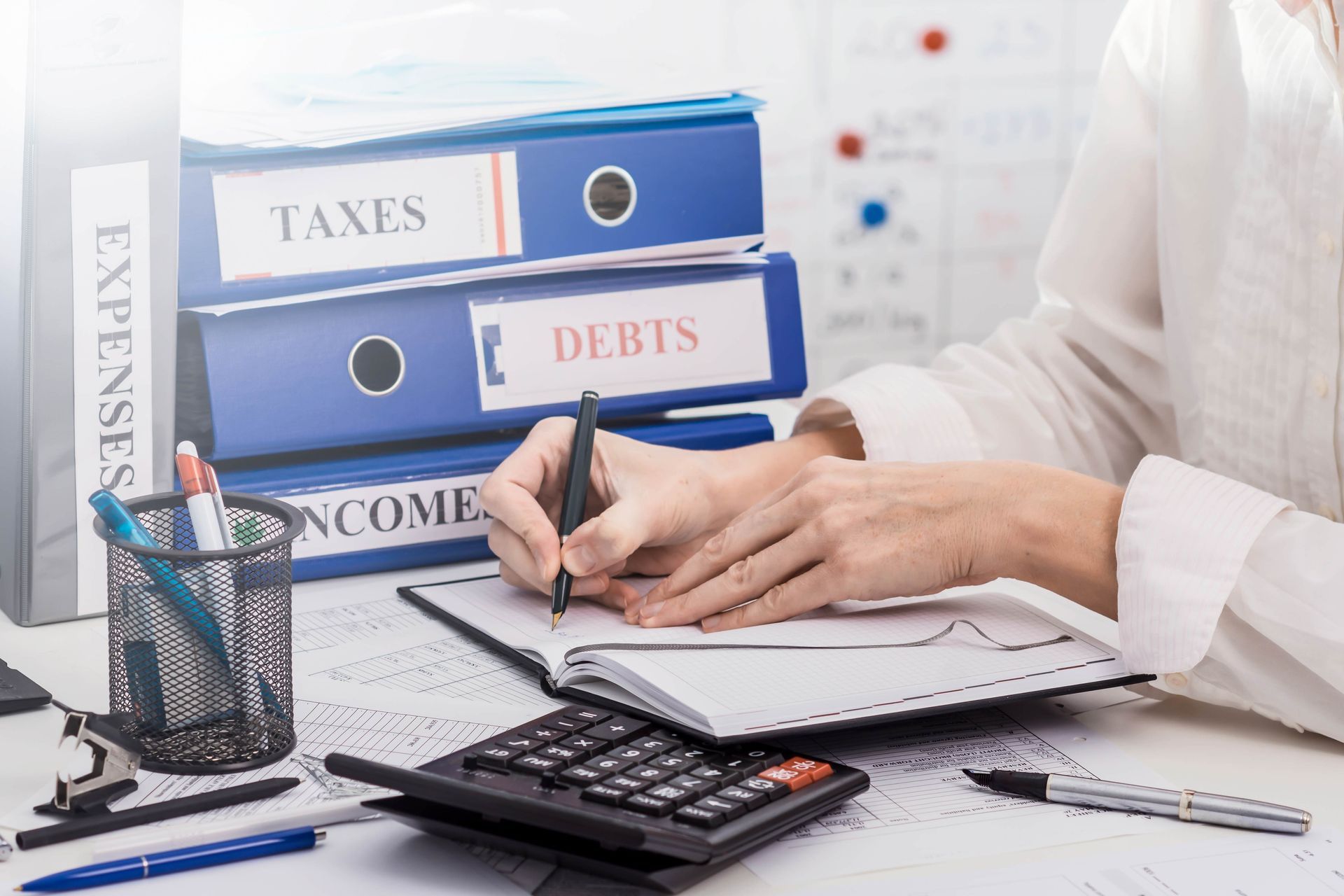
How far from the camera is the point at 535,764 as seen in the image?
21.4 inches

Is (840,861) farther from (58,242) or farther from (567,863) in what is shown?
(58,242)

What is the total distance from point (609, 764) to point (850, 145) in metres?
2.14

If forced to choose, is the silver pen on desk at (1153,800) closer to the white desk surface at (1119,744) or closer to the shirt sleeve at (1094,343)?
the white desk surface at (1119,744)

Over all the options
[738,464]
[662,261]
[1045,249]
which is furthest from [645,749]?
[1045,249]

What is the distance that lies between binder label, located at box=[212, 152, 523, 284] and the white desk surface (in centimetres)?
26

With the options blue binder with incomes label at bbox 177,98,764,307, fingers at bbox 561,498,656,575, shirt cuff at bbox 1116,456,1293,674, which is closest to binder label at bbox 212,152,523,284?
blue binder with incomes label at bbox 177,98,764,307

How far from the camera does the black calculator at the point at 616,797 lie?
49 cm

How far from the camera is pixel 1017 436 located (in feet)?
3.28

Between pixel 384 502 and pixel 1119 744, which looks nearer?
pixel 1119 744

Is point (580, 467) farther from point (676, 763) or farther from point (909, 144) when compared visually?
point (909, 144)

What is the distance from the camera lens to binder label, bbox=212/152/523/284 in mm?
841

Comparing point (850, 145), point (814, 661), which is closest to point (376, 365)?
point (814, 661)

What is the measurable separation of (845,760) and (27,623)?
509 mm

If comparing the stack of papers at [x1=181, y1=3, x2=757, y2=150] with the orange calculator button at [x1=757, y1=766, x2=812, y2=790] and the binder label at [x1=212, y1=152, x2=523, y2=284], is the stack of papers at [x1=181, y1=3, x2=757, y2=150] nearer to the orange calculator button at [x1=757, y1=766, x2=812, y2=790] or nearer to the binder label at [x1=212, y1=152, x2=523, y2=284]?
the binder label at [x1=212, y1=152, x2=523, y2=284]
